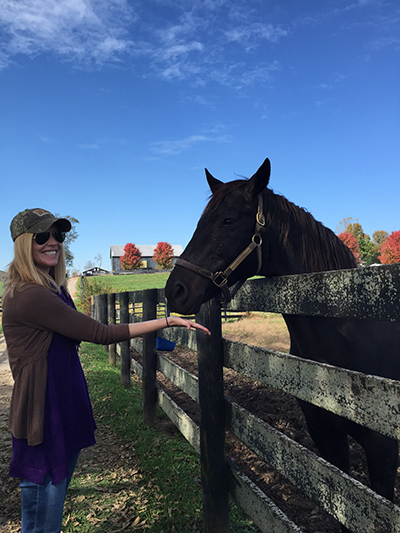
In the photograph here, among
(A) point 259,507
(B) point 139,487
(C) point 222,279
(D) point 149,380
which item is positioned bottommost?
(B) point 139,487

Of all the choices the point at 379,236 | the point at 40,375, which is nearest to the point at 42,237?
the point at 40,375

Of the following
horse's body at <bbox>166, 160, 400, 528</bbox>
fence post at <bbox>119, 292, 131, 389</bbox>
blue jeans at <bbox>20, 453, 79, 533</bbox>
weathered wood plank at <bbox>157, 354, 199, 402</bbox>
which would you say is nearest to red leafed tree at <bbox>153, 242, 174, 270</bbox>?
fence post at <bbox>119, 292, 131, 389</bbox>

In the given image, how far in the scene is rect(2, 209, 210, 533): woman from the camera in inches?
76.3

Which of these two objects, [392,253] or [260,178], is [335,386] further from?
[392,253]

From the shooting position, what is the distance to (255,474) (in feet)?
13.0

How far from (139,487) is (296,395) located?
2.57 m

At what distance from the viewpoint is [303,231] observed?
9.18 ft

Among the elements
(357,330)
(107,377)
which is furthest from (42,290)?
(107,377)

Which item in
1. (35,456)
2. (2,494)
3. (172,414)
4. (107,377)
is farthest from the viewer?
(107,377)

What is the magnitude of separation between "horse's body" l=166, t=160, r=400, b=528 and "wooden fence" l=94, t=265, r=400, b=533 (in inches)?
12.8

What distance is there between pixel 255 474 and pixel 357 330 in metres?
2.47

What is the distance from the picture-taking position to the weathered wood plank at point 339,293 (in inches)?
57.2

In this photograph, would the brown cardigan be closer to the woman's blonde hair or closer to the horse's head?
the woman's blonde hair

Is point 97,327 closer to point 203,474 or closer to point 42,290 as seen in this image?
point 42,290
